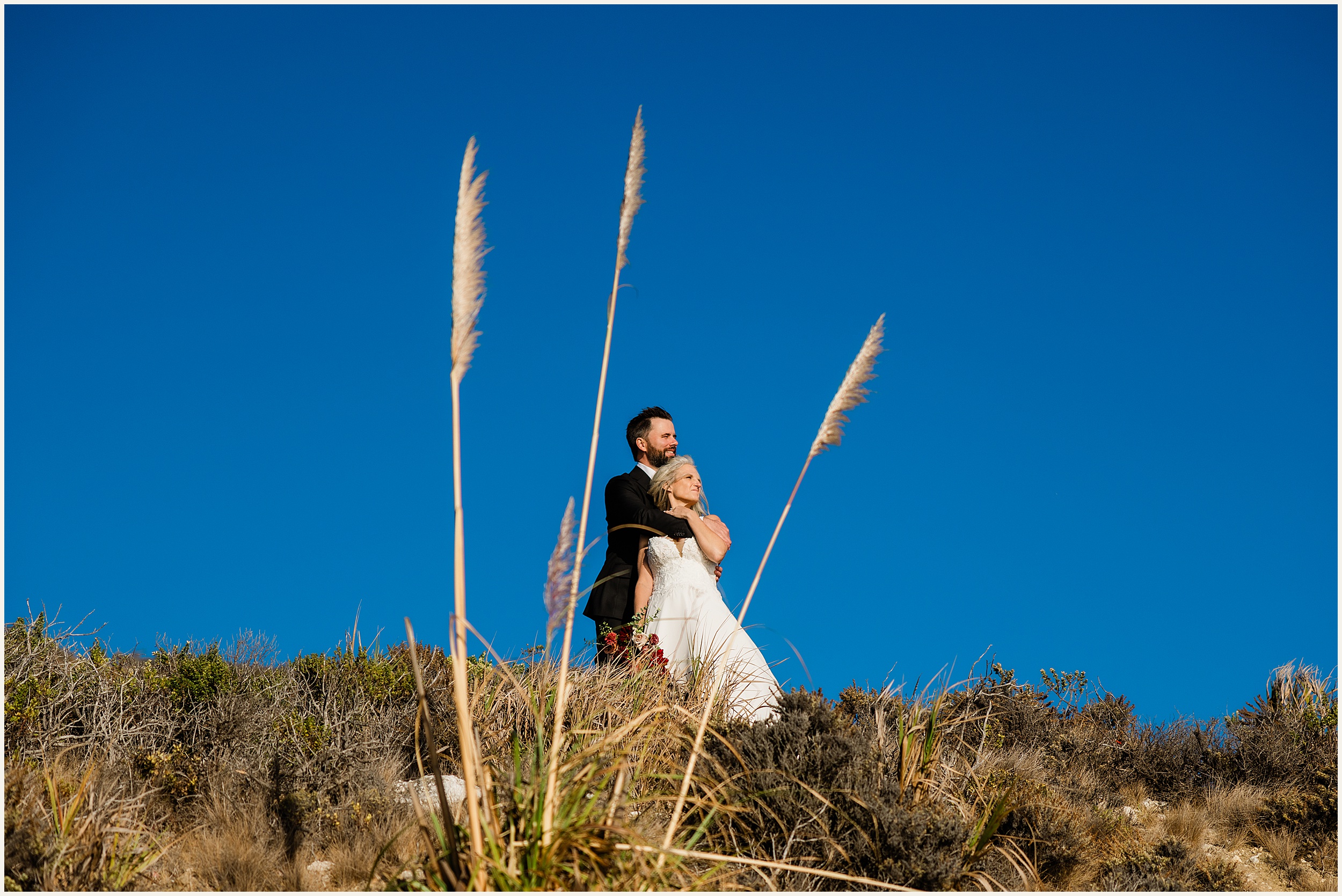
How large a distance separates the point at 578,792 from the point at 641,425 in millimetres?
4329

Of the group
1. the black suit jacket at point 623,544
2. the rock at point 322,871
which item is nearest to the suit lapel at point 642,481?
the black suit jacket at point 623,544

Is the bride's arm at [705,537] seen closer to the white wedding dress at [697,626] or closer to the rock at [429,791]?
the white wedding dress at [697,626]

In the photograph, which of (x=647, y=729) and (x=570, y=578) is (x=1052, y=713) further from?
(x=570, y=578)

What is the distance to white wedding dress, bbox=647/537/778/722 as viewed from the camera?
5305 millimetres

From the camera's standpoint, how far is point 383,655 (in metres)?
5.74

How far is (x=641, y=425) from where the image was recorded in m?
6.76

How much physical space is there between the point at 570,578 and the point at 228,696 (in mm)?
3374

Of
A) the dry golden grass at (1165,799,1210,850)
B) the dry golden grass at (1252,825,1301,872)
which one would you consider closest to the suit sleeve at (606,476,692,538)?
the dry golden grass at (1165,799,1210,850)

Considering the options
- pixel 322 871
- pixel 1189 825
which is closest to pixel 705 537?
pixel 322 871

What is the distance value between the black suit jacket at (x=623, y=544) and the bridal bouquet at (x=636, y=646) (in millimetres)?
167

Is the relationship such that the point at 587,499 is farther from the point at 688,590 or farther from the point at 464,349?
the point at 688,590

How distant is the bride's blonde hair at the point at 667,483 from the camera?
20.0 ft

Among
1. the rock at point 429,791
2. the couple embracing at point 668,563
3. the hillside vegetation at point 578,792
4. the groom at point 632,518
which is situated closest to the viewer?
the hillside vegetation at point 578,792

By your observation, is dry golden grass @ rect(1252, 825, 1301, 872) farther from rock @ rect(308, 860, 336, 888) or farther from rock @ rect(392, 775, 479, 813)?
rock @ rect(308, 860, 336, 888)
